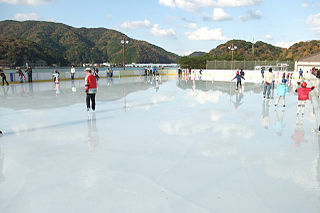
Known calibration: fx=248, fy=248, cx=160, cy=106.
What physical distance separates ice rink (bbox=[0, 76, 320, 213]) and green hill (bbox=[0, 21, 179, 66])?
130537 mm

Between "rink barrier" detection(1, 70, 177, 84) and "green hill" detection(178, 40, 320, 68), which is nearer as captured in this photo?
"rink barrier" detection(1, 70, 177, 84)

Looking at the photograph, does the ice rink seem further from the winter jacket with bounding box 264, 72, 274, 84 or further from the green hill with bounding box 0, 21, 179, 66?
the green hill with bounding box 0, 21, 179, 66

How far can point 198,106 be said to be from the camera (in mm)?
10594

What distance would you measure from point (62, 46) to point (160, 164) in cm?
17377

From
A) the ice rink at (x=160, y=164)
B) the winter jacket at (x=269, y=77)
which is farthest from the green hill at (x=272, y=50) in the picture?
the ice rink at (x=160, y=164)

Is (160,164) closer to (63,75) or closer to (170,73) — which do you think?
(63,75)

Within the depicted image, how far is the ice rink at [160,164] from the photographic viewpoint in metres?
3.28

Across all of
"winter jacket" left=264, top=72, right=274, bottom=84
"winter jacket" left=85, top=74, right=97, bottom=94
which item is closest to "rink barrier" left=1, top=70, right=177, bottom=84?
"winter jacket" left=85, top=74, right=97, bottom=94

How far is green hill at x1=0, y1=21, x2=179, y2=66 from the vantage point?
396ft

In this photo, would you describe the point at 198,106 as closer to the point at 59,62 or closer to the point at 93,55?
the point at 59,62

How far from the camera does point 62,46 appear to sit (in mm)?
161250

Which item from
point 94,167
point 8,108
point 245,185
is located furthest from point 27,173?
point 8,108

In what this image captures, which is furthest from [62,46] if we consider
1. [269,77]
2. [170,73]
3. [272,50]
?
[269,77]

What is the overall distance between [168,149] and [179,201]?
2065 mm
